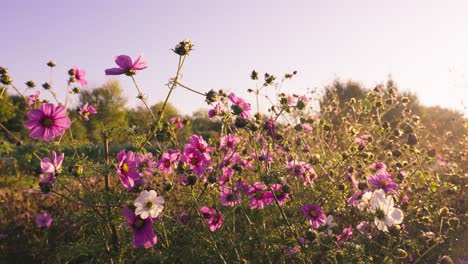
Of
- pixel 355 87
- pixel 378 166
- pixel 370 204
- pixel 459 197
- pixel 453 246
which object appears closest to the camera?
pixel 370 204

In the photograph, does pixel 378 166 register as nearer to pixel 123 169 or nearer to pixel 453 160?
pixel 453 160

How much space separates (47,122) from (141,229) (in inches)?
29.6

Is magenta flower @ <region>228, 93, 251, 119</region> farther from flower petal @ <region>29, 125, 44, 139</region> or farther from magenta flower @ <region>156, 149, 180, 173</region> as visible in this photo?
flower petal @ <region>29, 125, 44, 139</region>

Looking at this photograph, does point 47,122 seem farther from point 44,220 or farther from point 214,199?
point 44,220

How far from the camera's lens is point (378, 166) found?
2.97 m

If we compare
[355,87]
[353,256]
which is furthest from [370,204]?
[355,87]

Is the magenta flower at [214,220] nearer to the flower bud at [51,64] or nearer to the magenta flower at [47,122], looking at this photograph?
the magenta flower at [47,122]

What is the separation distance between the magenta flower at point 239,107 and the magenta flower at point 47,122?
87 centimetres

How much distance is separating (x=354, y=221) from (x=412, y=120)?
107cm

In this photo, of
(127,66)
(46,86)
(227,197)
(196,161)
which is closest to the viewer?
(127,66)

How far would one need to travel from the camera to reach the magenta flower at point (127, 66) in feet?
6.42

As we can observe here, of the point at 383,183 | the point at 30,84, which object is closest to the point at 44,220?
the point at 30,84

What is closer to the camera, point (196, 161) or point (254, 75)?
point (196, 161)

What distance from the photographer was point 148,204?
5.50ft
